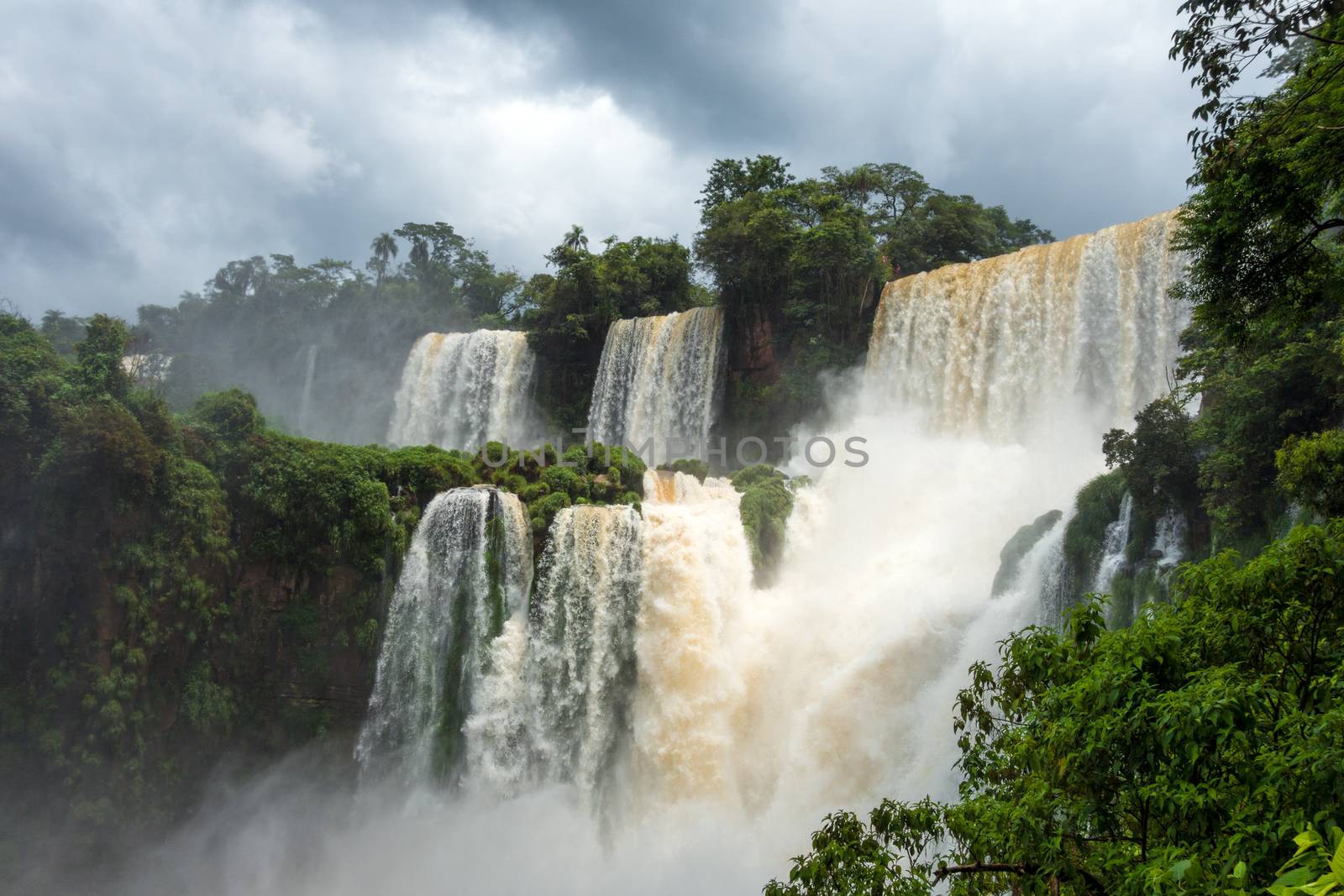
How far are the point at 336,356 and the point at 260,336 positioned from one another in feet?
19.4

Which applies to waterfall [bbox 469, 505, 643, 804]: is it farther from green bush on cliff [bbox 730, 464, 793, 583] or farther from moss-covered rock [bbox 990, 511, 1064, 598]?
moss-covered rock [bbox 990, 511, 1064, 598]

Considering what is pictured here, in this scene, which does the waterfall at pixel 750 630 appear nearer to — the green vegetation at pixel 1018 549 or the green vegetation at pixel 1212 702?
the green vegetation at pixel 1018 549

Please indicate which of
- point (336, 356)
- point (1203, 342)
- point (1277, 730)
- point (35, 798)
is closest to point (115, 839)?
point (35, 798)

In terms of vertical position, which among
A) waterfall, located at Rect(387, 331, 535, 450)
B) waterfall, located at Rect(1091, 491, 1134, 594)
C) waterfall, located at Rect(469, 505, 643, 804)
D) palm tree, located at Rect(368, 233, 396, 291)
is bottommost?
waterfall, located at Rect(469, 505, 643, 804)

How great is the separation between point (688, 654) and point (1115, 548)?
868 centimetres

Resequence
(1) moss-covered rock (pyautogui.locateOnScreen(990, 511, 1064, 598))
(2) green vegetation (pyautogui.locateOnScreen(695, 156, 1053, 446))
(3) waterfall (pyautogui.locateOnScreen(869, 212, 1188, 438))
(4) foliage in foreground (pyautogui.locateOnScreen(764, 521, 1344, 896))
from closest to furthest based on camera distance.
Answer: (4) foliage in foreground (pyautogui.locateOnScreen(764, 521, 1344, 896)), (1) moss-covered rock (pyautogui.locateOnScreen(990, 511, 1064, 598)), (3) waterfall (pyautogui.locateOnScreen(869, 212, 1188, 438)), (2) green vegetation (pyautogui.locateOnScreen(695, 156, 1053, 446))

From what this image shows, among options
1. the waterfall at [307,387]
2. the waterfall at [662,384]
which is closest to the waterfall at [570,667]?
the waterfall at [662,384]

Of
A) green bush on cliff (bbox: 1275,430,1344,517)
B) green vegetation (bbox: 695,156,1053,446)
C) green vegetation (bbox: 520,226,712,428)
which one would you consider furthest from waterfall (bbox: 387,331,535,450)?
green bush on cliff (bbox: 1275,430,1344,517)

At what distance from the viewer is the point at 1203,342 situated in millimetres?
16297

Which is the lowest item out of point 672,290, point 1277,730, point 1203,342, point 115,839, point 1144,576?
point 115,839

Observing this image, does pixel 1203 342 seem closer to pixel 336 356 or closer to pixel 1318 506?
pixel 1318 506

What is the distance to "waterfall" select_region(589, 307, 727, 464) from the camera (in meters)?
30.0

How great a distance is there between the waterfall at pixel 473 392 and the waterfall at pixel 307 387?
38.6 ft

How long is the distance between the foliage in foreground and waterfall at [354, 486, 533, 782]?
592 inches
